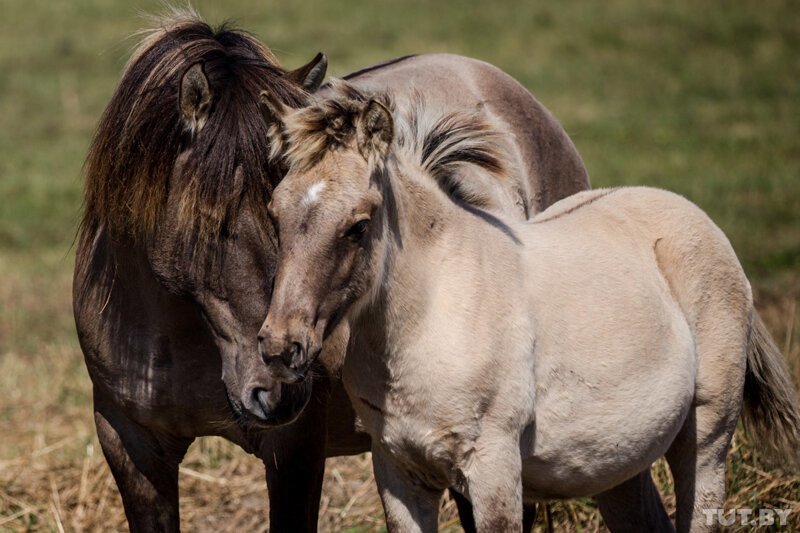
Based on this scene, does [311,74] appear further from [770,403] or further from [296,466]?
[770,403]

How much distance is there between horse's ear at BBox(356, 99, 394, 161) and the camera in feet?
9.20

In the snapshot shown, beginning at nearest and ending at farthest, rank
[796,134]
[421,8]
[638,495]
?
[638,495], [796,134], [421,8]

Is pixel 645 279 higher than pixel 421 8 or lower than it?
higher

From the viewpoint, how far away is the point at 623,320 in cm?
331

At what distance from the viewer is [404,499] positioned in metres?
3.17

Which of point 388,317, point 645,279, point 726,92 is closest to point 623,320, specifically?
point 645,279

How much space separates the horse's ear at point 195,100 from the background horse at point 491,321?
0.36m

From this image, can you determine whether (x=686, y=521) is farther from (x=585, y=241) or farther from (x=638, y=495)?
(x=585, y=241)

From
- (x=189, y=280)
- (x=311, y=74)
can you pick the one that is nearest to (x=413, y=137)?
(x=311, y=74)

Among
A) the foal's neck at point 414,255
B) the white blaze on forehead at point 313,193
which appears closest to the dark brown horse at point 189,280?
the foal's neck at point 414,255

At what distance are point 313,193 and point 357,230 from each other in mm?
143

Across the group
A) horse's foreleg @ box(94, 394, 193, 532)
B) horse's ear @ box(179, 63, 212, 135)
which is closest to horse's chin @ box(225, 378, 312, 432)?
horse's ear @ box(179, 63, 212, 135)

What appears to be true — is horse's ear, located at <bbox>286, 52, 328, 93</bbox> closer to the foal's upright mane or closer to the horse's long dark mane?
the horse's long dark mane

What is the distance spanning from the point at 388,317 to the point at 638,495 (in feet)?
4.84
